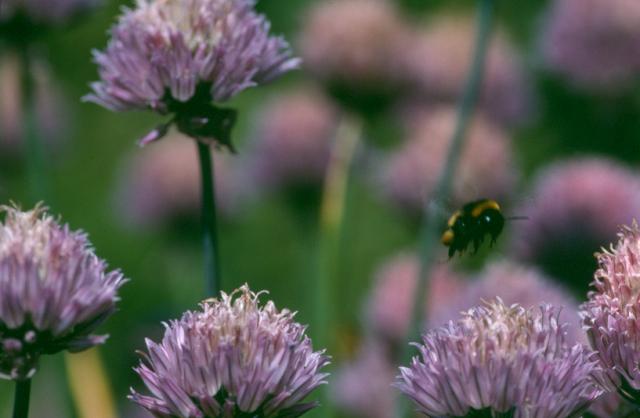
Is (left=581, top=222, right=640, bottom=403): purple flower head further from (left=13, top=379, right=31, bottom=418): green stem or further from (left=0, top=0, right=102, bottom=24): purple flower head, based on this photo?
(left=0, top=0, right=102, bottom=24): purple flower head

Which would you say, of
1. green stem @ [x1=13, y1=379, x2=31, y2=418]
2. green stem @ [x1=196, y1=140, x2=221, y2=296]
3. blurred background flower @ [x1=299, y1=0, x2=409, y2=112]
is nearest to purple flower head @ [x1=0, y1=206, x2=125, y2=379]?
green stem @ [x1=13, y1=379, x2=31, y2=418]

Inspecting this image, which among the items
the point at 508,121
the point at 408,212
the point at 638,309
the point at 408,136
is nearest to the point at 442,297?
the point at 408,212

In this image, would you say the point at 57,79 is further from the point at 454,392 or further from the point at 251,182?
the point at 454,392

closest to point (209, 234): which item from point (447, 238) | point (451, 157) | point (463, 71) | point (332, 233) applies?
point (447, 238)

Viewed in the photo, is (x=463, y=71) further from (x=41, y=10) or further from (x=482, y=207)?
(x=482, y=207)

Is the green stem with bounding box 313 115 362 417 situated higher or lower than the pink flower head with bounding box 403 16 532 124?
lower
